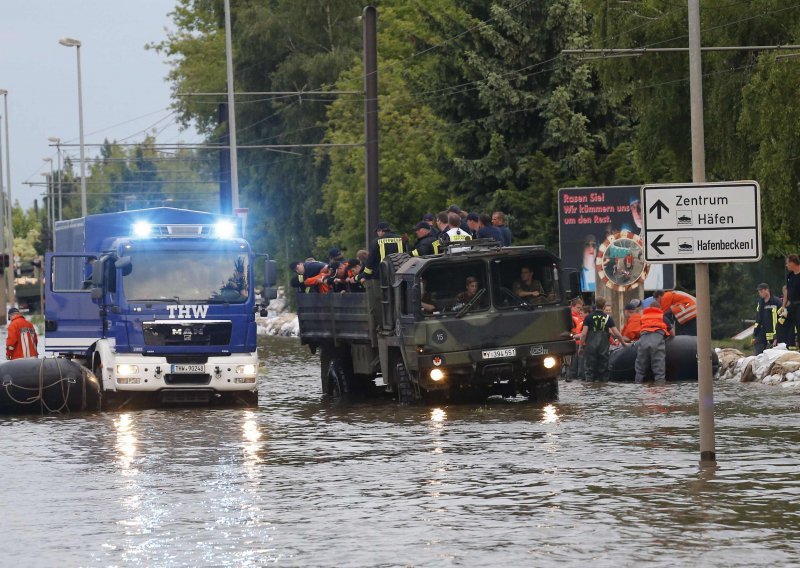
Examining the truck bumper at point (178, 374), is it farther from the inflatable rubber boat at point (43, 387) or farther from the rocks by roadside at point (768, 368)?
the rocks by roadside at point (768, 368)

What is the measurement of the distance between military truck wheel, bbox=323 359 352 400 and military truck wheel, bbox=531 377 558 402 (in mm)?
3553

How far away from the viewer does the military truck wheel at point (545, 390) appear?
24.5 metres

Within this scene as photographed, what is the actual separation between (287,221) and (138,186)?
6445 centimetres

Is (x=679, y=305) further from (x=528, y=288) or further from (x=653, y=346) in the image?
(x=528, y=288)

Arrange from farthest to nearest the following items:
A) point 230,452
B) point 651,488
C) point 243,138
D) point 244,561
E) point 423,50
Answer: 1. point 243,138
2. point 423,50
3. point 230,452
4. point 651,488
5. point 244,561

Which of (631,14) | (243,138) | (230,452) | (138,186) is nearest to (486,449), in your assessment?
(230,452)

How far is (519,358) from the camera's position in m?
23.8

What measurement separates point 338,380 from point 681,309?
298 inches

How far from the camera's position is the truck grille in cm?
2484

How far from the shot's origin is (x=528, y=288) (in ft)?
79.6

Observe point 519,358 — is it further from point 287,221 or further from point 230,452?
point 287,221

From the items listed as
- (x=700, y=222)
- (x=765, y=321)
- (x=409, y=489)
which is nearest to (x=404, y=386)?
(x=700, y=222)

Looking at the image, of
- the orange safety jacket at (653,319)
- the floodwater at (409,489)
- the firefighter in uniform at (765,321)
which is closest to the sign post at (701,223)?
the floodwater at (409,489)

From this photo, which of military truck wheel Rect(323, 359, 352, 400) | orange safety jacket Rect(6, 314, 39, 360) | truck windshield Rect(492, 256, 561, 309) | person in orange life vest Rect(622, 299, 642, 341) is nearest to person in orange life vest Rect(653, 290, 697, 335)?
person in orange life vest Rect(622, 299, 642, 341)
